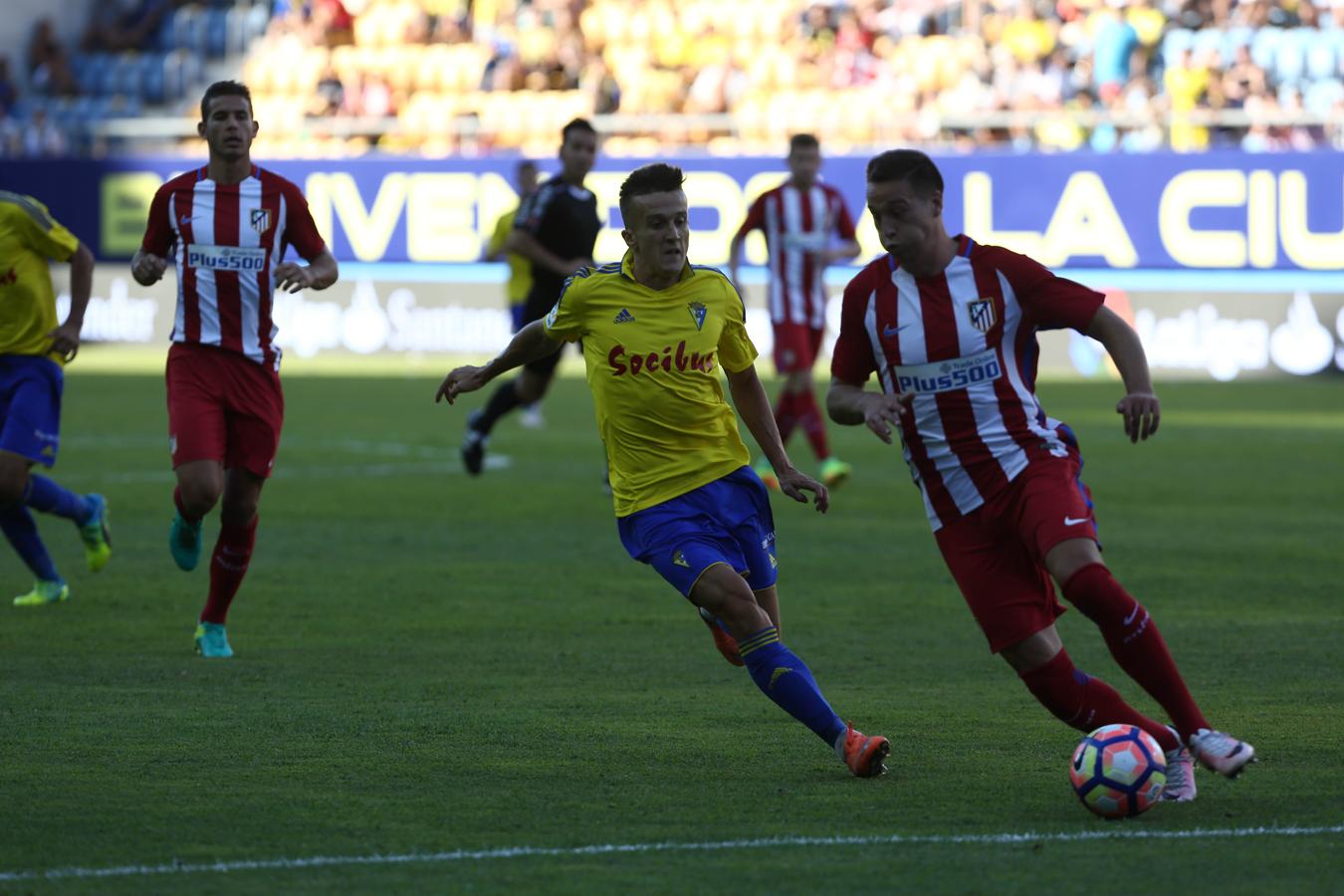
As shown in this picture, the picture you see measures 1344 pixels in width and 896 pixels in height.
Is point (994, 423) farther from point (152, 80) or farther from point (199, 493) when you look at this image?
point (152, 80)

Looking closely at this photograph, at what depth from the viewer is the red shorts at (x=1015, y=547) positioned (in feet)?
18.9

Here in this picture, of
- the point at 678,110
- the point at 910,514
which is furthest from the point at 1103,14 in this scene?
the point at 910,514

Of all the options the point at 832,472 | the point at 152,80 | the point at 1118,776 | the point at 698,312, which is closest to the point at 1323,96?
the point at 832,472

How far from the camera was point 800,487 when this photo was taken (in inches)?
252

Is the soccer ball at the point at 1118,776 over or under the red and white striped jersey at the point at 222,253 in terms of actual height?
under

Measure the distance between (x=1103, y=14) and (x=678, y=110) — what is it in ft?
19.2

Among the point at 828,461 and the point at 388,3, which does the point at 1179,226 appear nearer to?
the point at 828,461

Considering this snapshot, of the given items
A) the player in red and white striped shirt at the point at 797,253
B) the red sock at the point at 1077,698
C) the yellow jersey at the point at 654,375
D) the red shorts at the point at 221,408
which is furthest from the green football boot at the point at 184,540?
the player in red and white striped shirt at the point at 797,253

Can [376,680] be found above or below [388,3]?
below

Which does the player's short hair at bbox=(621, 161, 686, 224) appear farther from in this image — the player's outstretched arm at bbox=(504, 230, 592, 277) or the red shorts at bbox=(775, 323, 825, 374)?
the red shorts at bbox=(775, 323, 825, 374)

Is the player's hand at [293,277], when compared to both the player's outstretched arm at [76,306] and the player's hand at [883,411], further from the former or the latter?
the player's hand at [883,411]

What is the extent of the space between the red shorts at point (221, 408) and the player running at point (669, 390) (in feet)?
6.27

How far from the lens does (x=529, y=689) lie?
7648 mm

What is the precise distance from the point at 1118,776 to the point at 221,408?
421 centimetres
